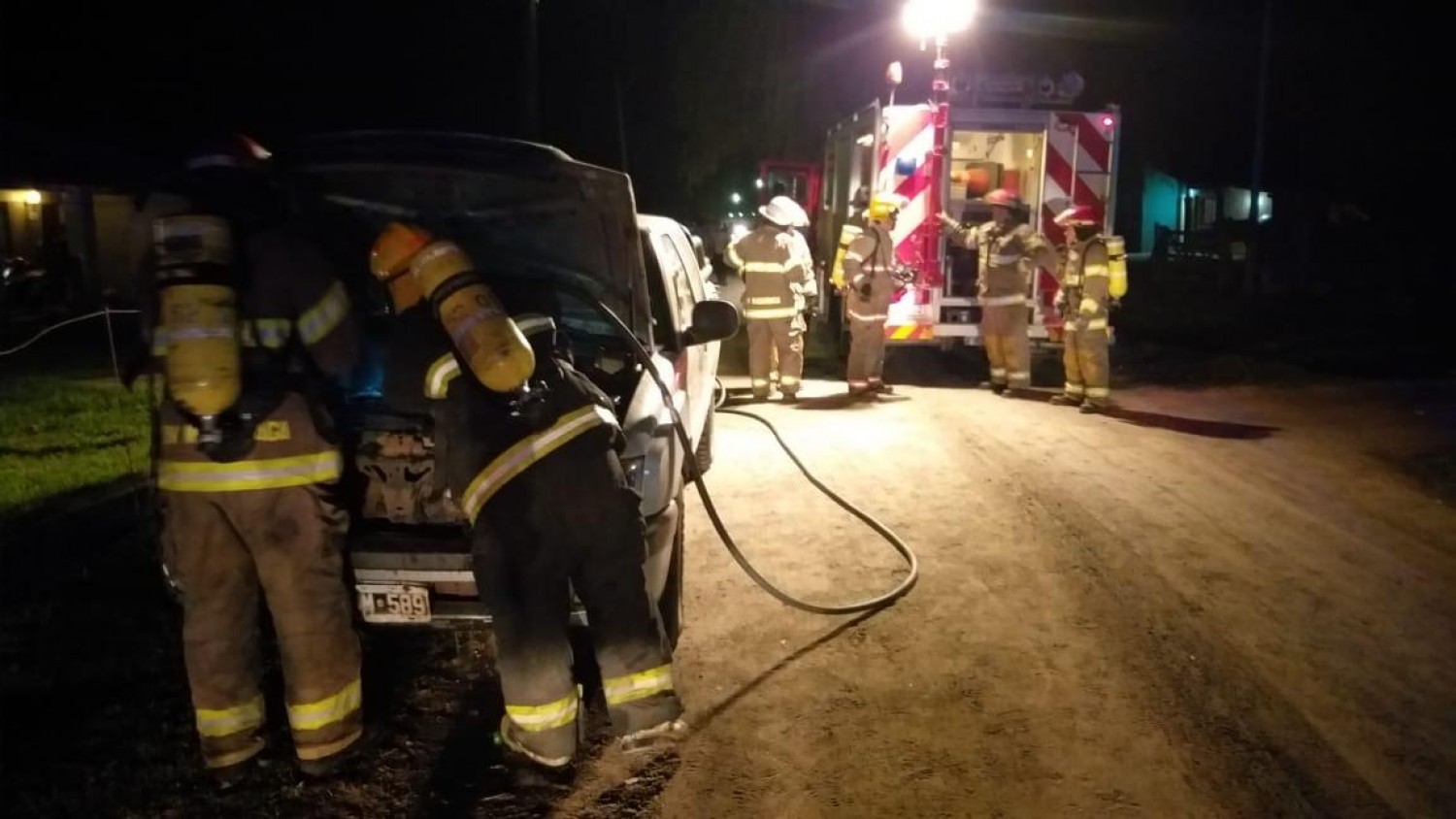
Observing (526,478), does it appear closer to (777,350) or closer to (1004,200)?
(777,350)

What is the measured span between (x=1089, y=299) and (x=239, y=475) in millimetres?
Answer: 8129

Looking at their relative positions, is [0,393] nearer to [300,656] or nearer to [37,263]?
[300,656]

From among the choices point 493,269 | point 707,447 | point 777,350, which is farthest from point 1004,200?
point 493,269

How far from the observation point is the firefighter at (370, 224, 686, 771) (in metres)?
3.63

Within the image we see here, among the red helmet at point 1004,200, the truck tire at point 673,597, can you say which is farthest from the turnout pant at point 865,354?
the truck tire at point 673,597

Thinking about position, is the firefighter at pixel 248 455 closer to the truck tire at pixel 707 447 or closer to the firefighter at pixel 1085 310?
the truck tire at pixel 707 447

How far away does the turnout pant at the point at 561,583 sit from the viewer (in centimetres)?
374

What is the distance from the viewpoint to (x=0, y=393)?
11.4 meters

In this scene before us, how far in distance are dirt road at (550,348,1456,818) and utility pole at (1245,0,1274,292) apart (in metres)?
15.1

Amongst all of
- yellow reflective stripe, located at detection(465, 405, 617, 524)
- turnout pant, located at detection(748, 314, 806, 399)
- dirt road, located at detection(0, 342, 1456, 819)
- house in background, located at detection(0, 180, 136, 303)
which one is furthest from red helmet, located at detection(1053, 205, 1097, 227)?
house in background, located at detection(0, 180, 136, 303)

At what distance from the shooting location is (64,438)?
9.16m

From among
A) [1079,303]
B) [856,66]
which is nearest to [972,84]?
[1079,303]

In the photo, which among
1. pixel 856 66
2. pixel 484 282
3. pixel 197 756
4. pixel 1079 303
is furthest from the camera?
pixel 856 66

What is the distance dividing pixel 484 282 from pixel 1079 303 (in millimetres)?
7708
